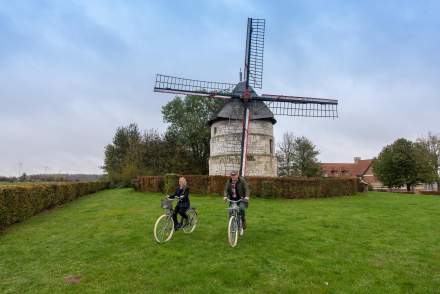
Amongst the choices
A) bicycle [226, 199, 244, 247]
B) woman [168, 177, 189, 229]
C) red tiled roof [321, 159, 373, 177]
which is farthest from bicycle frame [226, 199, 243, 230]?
red tiled roof [321, 159, 373, 177]

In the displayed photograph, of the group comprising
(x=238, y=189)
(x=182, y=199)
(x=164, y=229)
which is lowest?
(x=164, y=229)

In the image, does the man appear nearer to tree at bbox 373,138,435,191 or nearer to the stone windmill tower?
the stone windmill tower

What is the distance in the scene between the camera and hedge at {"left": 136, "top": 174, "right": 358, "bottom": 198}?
856 inches

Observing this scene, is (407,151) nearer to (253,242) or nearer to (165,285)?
(253,242)

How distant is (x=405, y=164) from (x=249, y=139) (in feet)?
97.5

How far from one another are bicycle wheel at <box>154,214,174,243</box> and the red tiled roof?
72056mm

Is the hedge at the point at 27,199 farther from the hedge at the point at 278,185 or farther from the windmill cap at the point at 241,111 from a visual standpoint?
the windmill cap at the point at 241,111

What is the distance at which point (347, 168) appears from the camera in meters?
78.9

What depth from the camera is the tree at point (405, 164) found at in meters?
43.6

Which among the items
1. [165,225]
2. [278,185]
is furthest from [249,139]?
[165,225]

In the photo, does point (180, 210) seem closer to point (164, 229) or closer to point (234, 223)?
point (164, 229)

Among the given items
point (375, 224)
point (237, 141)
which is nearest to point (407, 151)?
point (237, 141)

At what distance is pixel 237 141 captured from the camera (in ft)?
84.3

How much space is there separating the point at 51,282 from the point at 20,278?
2.80 feet
